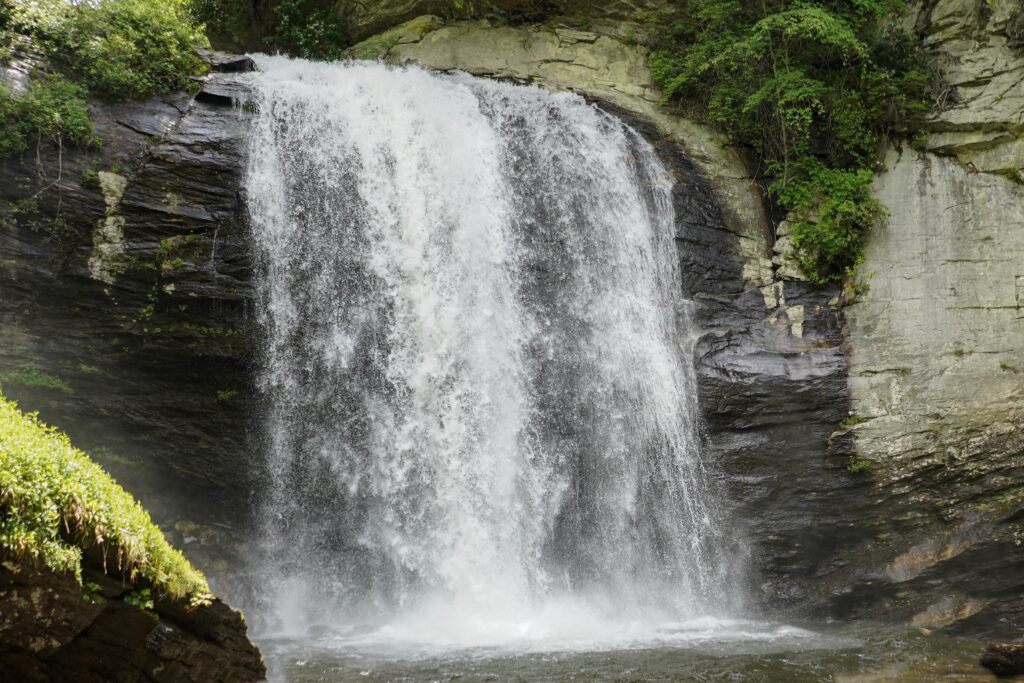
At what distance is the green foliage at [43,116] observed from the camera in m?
9.48

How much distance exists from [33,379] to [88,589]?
19.6 feet

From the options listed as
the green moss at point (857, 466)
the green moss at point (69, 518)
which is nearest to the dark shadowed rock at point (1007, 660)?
the green moss at point (857, 466)

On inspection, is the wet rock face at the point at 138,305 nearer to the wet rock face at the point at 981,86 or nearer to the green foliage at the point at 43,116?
the green foliage at the point at 43,116

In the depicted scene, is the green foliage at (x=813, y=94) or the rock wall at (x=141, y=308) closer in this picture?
the rock wall at (x=141, y=308)

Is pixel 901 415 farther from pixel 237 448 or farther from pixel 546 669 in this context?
pixel 237 448

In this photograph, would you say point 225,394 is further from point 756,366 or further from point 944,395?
point 944,395

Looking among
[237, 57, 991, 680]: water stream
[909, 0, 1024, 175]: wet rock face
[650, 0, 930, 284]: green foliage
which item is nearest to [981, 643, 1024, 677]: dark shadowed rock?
[237, 57, 991, 680]: water stream

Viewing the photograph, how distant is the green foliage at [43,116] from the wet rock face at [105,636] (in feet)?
23.8

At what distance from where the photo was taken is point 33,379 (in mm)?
9344

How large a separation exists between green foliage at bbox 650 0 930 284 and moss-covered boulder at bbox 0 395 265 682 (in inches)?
401

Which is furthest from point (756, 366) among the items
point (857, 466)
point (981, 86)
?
point (981, 86)

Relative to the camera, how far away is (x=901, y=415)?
1100 cm

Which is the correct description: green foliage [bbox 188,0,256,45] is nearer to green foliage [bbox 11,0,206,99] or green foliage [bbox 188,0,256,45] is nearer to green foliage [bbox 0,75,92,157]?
green foliage [bbox 11,0,206,99]

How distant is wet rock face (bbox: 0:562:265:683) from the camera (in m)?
4.21
